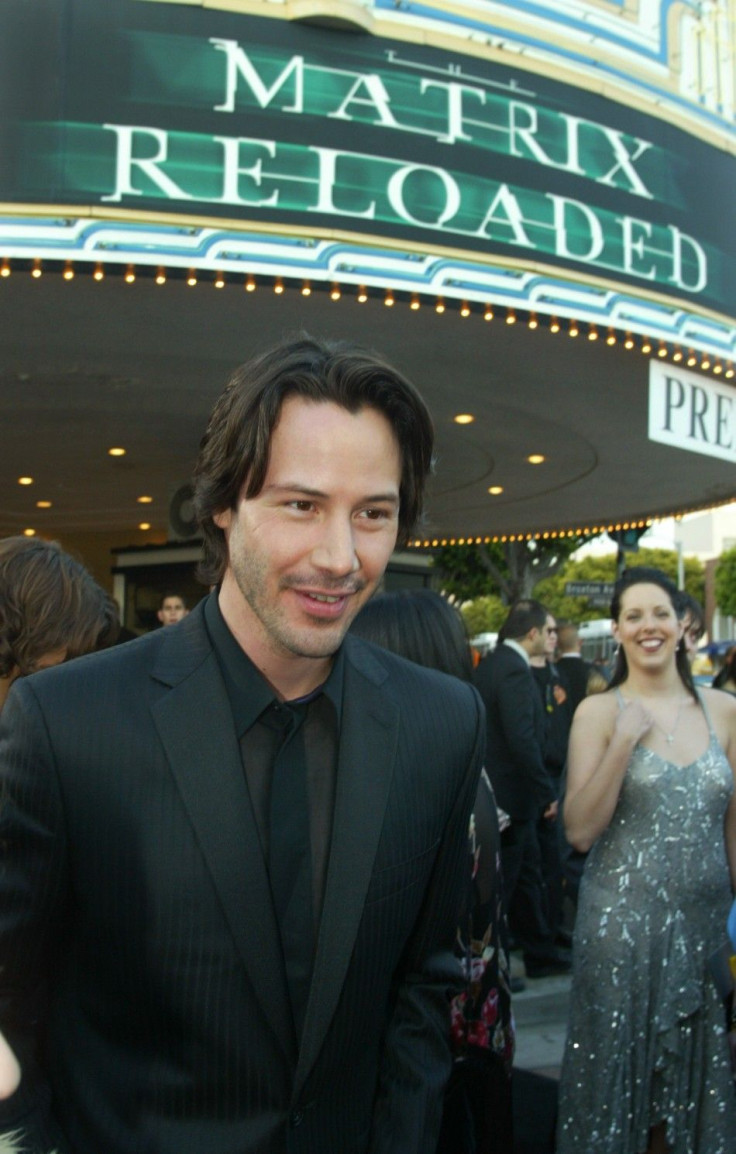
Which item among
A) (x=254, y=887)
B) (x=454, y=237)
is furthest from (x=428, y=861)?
(x=454, y=237)

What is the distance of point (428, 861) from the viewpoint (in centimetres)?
175

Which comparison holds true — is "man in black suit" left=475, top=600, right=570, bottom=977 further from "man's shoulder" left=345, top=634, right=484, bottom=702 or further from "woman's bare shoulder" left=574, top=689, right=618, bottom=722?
"man's shoulder" left=345, top=634, right=484, bottom=702

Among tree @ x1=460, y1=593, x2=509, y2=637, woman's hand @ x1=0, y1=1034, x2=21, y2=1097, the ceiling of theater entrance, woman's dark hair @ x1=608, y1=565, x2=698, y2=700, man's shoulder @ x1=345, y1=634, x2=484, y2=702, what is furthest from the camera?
tree @ x1=460, y1=593, x2=509, y2=637

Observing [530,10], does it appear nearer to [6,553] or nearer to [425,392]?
[425,392]

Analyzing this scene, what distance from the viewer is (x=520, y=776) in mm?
5836

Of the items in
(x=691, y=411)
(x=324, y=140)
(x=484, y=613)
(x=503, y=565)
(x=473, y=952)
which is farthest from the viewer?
(x=484, y=613)

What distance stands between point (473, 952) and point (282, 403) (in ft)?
6.12

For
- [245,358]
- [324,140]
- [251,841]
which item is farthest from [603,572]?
[251,841]

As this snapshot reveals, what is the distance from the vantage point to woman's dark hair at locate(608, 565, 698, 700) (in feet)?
11.7

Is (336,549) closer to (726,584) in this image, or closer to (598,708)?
(598,708)

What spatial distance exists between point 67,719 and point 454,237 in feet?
18.1

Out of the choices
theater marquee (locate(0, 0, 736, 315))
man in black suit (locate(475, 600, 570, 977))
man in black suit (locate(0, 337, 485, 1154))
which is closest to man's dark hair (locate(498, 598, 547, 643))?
man in black suit (locate(475, 600, 570, 977))

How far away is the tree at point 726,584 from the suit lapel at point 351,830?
48770mm

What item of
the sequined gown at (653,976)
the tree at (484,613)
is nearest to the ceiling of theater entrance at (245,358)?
the sequined gown at (653,976)
